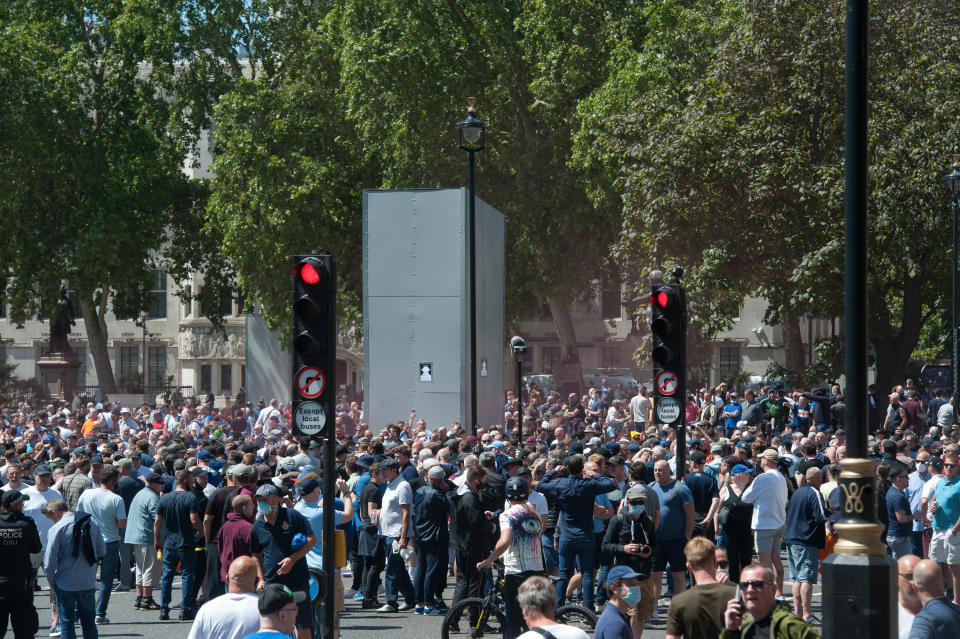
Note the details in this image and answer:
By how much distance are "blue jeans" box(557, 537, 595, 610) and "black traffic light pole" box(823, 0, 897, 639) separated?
20.9 ft

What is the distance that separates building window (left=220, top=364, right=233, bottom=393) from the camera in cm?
6353

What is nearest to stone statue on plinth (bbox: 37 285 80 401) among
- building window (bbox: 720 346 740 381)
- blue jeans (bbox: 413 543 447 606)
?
building window (bbox: 720 346 740 381)

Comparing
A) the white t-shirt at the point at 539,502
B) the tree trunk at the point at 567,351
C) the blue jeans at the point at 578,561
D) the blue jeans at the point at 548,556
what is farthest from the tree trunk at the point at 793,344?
the white t-shirt at the point at 539,502

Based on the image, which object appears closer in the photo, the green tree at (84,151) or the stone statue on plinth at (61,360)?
the green tree at (84,151)

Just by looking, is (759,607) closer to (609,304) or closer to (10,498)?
(10,498)

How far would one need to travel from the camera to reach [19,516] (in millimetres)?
11195

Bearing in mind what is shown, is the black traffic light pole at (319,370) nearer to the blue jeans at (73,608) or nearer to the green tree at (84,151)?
the blue jeans at (73,608)

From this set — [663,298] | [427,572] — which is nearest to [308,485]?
[427,572]

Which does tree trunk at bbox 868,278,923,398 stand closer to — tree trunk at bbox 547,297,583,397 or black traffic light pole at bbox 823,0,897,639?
tree trunk at bbox 547,297,583,397

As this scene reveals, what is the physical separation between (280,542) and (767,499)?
6.11 m

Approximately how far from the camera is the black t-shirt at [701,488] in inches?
564

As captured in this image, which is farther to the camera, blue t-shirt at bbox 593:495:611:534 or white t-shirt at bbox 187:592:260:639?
blue t-shirt at bbox 593:495:611:534

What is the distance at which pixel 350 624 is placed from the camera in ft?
45.1

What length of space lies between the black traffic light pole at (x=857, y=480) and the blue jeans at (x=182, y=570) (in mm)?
8967
